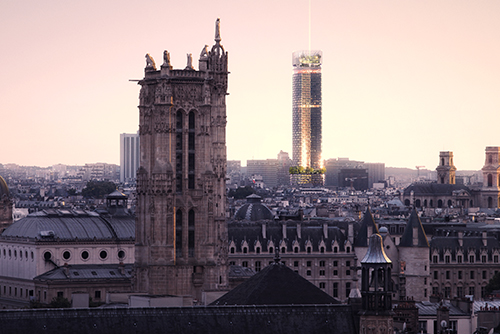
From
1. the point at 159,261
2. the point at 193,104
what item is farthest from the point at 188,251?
the point at 193,104

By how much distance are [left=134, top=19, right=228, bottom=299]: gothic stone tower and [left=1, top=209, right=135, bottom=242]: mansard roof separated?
36.0 metres

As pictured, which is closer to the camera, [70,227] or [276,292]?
[276,292]

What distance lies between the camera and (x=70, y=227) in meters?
164

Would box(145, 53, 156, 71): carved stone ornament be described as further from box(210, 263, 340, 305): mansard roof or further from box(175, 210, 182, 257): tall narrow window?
box(210, 263, 340, 305): mansard roof

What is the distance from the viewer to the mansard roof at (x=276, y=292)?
92875 millimetres

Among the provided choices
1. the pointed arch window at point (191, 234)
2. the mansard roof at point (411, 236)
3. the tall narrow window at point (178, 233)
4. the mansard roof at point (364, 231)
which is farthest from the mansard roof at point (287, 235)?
the tall narrow window at point (178, 233)

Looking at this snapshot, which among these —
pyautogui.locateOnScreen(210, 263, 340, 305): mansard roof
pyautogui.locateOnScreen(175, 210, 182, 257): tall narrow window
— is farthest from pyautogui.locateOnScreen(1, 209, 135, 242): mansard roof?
pyautogui.locateOnScreen(210, 263, 340, 305): mansard roof

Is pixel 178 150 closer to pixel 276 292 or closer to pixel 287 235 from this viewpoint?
pixel 276 292

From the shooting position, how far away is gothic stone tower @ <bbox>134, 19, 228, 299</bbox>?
12494cm

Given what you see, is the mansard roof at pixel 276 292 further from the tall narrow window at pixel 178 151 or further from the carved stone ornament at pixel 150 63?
the carved stone ornament at pixel 150 63

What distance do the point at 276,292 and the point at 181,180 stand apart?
1359 inches

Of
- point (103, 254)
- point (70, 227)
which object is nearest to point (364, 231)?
point (103, 254)

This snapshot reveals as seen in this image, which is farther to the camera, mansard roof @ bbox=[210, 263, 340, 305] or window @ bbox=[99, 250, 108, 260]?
window @ bbox=[99, 250, 108, 260]

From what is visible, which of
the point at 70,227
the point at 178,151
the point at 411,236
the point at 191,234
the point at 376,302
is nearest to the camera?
the point at 376,302
